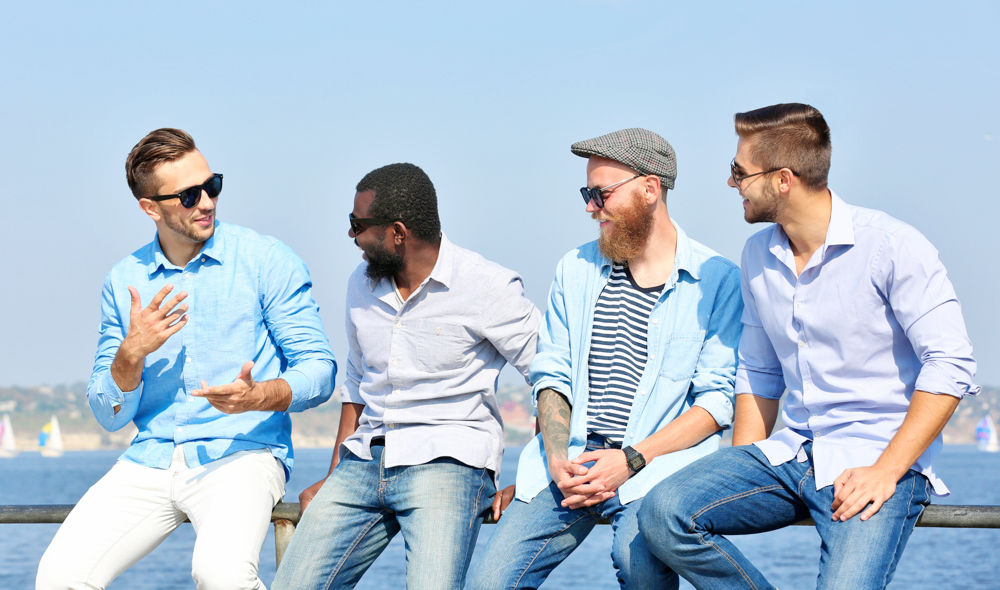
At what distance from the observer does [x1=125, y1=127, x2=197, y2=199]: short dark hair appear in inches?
169

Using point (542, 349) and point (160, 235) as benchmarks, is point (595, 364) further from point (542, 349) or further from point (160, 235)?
point (160, 235)

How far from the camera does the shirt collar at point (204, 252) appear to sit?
4316mm

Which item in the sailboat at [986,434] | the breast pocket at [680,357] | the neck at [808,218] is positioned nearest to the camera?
the neck at [808,218]

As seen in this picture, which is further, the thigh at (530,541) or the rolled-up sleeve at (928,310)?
the thigh at (530,541)

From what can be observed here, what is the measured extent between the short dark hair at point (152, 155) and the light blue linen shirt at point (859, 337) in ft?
9.37

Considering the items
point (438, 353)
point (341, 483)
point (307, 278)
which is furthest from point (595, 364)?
point (307, 278)

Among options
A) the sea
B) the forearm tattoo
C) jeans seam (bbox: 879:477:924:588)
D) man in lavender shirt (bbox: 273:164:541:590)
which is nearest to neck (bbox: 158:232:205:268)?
man in lavender shirt (bbox: 273:164:541:590)

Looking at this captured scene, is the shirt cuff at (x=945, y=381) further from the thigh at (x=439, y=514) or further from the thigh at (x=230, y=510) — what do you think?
the thigh at (x=230, y=510)

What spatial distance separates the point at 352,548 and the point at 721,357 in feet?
5.95

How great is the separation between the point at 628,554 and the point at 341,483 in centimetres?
130

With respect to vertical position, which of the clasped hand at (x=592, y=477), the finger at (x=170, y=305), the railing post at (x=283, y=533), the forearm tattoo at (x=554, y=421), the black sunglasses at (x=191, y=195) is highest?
the black sunglasses at (x=191, y=195)

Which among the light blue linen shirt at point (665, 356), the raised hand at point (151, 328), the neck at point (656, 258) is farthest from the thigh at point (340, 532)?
the neck at point (656, 258)

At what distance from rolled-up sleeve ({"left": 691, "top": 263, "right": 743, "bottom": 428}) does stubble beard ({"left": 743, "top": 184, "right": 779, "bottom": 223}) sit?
0.45 metres

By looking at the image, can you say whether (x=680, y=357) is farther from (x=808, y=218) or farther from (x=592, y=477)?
(x=808, y=218)
